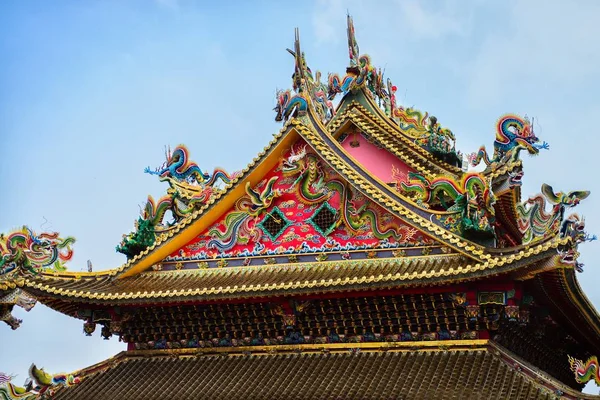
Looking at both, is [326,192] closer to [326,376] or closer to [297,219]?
[297,219]

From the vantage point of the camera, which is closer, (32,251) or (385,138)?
(32,251)

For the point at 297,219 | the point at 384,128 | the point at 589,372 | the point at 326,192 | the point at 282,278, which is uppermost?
the point at 384,128

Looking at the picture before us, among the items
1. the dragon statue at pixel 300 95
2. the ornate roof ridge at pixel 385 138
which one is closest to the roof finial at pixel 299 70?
the dragon statue at pixel 300 95

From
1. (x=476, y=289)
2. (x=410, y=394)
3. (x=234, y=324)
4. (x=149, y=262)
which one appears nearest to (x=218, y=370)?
(x=234, y=324)

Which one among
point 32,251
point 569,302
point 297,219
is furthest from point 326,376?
point 32,251

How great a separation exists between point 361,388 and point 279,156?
5.72 m

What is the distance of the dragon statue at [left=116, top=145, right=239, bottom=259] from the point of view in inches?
773

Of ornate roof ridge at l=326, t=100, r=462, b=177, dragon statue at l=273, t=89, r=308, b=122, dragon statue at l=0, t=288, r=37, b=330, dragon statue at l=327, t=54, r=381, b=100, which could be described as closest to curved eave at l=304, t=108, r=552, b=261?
dragon statue at l=273, t=89, r=308, b=122

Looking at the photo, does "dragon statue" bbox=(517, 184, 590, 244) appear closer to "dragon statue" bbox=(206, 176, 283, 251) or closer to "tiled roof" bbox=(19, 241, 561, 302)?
"tiled roof" bbox=(19, 241, 561, 302)

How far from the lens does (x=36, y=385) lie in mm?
18328

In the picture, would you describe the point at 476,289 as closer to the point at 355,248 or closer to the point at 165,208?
the point at 355,248

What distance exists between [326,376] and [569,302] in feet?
16.4

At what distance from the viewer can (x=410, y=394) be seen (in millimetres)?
15508

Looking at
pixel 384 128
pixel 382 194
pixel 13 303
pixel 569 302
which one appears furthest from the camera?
pixel 384 128
